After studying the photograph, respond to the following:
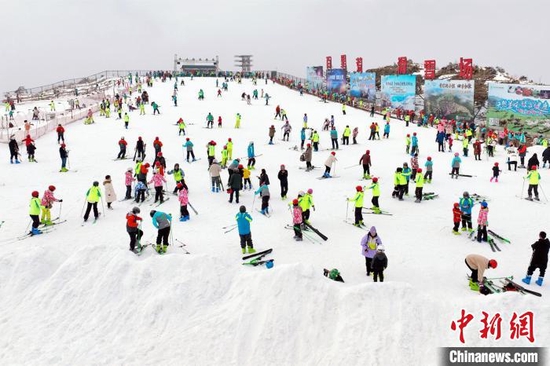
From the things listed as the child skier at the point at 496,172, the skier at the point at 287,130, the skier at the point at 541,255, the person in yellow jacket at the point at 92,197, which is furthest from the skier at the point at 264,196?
the skier at the point at 287,130

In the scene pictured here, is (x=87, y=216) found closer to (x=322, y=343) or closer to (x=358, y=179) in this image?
(x=322, y=343)

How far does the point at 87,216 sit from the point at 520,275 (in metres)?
11.7

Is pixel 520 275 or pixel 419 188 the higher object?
pixel 419 188

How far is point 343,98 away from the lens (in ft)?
142

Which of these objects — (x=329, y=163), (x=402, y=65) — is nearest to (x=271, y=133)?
(x=329, y=163)

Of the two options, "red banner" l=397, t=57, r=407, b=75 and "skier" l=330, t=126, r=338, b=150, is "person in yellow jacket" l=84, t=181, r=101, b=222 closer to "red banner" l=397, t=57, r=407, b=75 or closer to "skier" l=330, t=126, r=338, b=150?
"skier" l=330, t=126, r=338, b=150

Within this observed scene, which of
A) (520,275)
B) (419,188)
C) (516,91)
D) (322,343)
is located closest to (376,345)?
(322,343)

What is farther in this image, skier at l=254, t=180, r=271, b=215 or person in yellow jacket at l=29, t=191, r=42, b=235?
skier at l=254, t=180, r=271, b=215

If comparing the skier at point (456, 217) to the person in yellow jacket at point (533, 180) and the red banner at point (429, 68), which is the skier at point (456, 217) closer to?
the person in yellow jacket at point (533, 180)

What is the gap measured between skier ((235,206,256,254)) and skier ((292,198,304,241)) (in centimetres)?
148

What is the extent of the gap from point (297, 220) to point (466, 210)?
490 cm

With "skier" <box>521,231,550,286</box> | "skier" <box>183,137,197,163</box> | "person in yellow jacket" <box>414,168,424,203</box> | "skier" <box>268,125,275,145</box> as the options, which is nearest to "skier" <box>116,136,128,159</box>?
"skier" <box>183,137,197,163</box>

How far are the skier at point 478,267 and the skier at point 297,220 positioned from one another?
428cm
